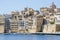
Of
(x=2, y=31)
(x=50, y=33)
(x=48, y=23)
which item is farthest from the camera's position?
(x=2, y=31)

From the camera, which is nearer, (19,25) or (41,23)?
(41,23)

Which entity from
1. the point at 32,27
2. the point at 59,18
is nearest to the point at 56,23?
the point at 59,18

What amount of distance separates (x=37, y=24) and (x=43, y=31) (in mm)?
1766

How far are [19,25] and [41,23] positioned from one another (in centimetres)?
755

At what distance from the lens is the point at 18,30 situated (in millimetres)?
55562

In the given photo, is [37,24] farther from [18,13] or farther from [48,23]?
[18,13]

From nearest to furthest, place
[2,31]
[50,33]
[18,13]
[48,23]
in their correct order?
[50,33], [48,23], [2,31], [18,13]

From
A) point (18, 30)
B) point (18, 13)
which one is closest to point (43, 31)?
point (18, 30)

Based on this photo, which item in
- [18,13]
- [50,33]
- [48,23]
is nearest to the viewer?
[50,33]

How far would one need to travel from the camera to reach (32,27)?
53969 mm

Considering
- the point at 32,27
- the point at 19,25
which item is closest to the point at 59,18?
the point at 32,27

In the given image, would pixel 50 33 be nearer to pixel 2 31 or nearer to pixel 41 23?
pixel 41 23

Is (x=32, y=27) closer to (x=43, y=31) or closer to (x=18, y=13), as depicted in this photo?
(x=43, y=31)

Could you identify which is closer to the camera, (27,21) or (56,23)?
(56,23)
